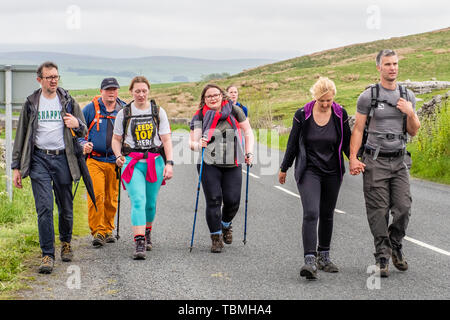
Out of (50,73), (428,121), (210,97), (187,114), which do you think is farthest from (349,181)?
(187,114)

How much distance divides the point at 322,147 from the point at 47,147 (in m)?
3.06

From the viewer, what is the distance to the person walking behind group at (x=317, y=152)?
7.16m

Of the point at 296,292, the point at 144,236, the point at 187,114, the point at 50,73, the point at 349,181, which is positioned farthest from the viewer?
the point at 187,114

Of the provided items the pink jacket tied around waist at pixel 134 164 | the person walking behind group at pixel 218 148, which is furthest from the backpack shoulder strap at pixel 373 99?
the pink jacket tied around waist at pixel 134 164

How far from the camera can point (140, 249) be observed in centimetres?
807

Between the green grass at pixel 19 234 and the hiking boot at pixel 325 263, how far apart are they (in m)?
3.14

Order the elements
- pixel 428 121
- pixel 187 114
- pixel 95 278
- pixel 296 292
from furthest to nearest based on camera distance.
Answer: pixel 187 114 → pixel 428 121 → pixel 95 278 → pixel 296 292

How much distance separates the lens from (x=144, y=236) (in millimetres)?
8188

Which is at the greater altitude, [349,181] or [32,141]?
[32,141]

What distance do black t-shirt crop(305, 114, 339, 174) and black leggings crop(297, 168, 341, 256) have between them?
0.29ft

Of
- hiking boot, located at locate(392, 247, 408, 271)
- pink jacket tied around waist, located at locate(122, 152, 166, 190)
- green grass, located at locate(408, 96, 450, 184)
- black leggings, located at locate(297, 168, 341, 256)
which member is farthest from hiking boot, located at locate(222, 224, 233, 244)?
green grass, located at locate(408, 96, 450, 184)

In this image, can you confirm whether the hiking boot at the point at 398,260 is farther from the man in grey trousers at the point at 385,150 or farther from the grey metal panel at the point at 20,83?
the grey metal panel at the point at 20,83

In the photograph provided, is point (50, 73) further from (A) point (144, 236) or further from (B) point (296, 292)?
(B) point (296, 292)
